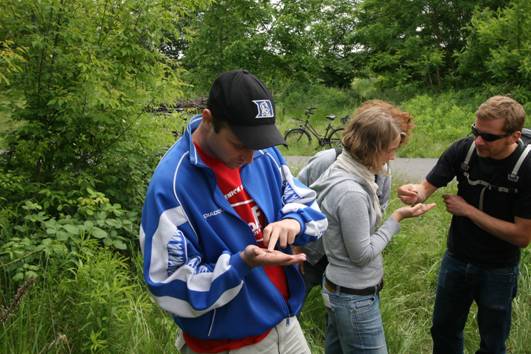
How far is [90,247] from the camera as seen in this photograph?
3387 millimetres

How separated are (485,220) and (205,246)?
5.72 feet

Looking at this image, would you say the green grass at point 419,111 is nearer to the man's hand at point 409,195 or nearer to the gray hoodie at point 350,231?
the man's hand at point 409,195

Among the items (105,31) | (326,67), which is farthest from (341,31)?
(105,31)

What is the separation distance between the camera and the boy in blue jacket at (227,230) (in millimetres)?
1591

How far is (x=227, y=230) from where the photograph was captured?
1713 mm

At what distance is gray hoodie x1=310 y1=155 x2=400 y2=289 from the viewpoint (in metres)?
2.23

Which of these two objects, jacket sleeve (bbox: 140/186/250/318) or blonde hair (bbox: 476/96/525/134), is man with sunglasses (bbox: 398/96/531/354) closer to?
blonde hair (bbox: 476/96/525/134)

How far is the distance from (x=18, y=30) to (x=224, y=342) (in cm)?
316

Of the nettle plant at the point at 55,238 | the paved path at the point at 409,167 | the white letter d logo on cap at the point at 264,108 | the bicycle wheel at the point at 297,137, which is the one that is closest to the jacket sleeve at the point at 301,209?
the white letter d logo on cap at the point at 264,108

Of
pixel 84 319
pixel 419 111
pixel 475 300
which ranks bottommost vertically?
pixel 419 111

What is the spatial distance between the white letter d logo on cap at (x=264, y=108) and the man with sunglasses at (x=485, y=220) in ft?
4.95

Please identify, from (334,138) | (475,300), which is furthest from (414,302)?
(334,138)

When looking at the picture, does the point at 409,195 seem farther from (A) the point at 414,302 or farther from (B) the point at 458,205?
(A) the point at 414,302

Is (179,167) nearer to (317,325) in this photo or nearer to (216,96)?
(216,96)
